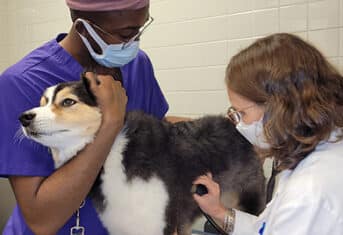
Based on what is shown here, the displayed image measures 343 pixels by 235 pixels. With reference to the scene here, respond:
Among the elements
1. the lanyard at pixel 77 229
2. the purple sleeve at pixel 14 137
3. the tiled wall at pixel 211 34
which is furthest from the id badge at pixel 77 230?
the tiled wall at pixel 211 34

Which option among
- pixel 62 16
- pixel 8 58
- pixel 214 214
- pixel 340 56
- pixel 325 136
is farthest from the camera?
pixel 8 58

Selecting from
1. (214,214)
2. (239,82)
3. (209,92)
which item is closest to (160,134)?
(214,214)

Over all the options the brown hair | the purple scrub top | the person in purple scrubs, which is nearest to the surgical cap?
the person in purple scrubs

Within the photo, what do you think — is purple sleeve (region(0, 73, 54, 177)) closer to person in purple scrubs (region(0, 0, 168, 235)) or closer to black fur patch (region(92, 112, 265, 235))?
person in purple scrubs (region(0, 0, 168, 235))

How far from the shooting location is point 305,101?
3.35ft

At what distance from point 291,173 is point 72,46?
2.49ft

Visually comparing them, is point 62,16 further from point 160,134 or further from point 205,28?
point 160,134

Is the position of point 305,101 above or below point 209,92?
above

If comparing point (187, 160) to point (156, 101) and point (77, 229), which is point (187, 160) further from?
point (77, 229)

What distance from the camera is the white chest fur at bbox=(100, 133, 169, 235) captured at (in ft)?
4.31

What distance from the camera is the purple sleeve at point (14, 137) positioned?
3.98 ft

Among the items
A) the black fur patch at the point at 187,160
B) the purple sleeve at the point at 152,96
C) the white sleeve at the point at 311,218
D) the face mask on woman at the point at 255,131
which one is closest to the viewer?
the white sleeve at the point at 311,218

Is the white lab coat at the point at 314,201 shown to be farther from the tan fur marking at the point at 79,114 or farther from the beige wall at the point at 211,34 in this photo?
the beige wall at the point at 211,34

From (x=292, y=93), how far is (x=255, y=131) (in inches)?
6.6
